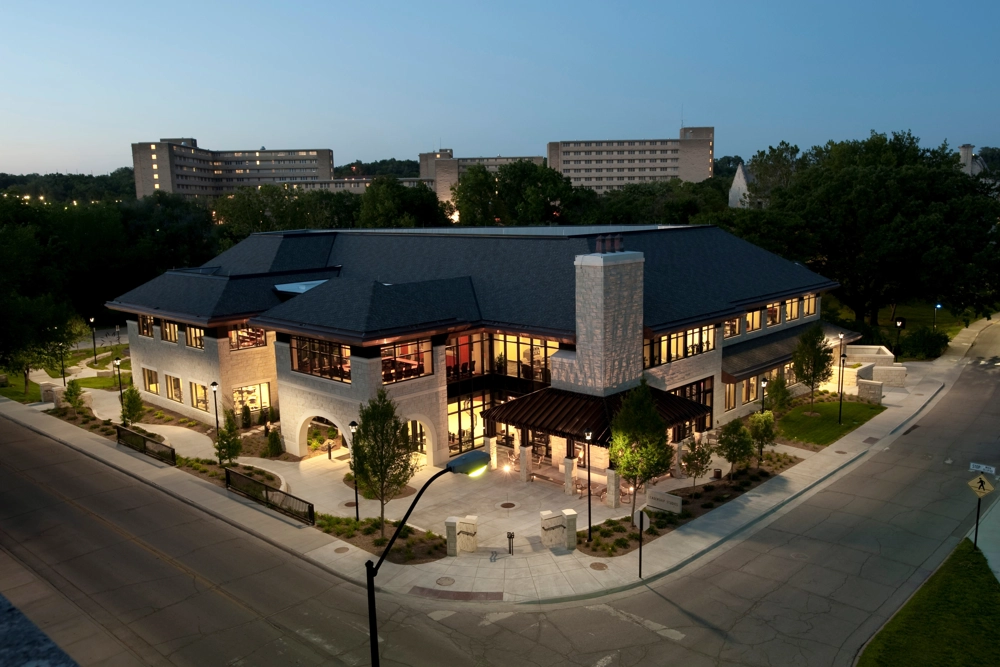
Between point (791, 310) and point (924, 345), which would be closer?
point (791, 310)

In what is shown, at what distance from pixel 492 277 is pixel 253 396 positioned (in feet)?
51.0

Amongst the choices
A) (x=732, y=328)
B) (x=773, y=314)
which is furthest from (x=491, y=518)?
(x=773, y=314)

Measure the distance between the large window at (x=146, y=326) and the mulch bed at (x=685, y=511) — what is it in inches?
1285

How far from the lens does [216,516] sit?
30.5 meters

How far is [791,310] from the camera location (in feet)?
161

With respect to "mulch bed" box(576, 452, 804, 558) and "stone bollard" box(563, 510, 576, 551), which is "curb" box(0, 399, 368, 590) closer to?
"stone bollard" box(563, 510, 576, 551)

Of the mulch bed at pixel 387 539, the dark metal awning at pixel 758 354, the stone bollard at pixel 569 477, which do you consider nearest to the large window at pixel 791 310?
the dark metal awning at pixel 758 354

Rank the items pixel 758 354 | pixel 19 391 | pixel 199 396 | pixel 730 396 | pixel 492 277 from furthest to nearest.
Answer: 1. pixel 19 391
2. pixel 199 396
3. pixel 758 354
4. pixel 730 396
5. pixel 492 277

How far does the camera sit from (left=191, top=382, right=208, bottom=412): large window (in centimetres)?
4388

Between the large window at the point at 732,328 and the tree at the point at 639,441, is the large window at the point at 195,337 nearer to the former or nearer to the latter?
the tree at the point at 639,441

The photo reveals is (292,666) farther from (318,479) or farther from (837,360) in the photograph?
(837,360)

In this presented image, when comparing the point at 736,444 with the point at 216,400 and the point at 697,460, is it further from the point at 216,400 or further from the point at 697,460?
the point at 216,400

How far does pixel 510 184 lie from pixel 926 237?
5832 cm

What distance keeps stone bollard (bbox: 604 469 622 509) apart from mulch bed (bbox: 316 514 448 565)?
7.15 m
